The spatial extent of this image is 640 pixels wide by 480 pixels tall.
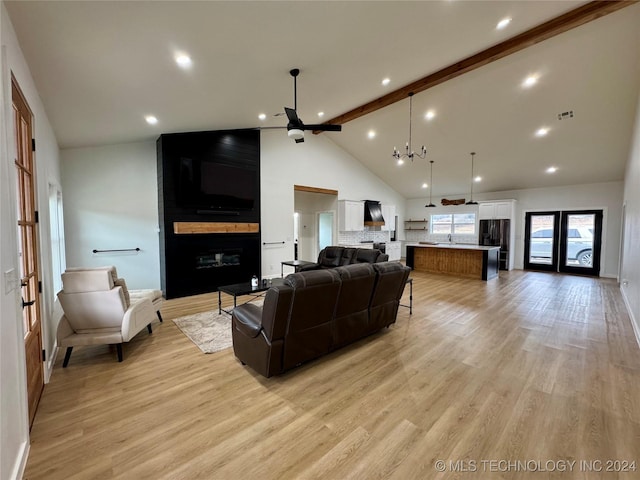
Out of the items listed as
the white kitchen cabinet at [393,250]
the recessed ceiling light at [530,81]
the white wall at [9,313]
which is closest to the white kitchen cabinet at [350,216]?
the white kitchen cabinet at [393,250]

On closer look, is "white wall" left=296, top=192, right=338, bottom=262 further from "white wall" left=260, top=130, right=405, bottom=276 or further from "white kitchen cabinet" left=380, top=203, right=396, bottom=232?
"white kitchen cabinet" left=380, top=203, right=396, bottom=232

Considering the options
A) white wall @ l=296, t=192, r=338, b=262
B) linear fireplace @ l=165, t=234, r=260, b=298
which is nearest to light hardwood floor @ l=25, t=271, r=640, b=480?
linear fireplace @ l=165, t=234, r=260, b=298

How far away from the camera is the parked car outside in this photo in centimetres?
824

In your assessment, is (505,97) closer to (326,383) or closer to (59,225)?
(326,383)

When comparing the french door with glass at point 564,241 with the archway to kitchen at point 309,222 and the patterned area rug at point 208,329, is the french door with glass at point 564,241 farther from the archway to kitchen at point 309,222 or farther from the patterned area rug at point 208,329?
the patterned area rug at point 208,329

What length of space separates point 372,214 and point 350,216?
1.04 m

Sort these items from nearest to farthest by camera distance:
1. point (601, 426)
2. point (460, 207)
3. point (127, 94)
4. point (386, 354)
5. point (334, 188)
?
point (601, 426)
point (386, 354)
point (127, 94)
point (334, 188)
point (460, 207)

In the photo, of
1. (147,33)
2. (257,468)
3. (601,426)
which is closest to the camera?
(257,468)

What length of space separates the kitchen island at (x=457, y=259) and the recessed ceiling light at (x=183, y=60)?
7550mm

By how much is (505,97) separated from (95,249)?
869 cm

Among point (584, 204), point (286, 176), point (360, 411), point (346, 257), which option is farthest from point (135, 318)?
point (584, 204)

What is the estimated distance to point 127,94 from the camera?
3.44 m

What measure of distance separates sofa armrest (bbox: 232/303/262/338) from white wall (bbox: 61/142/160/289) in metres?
4.04

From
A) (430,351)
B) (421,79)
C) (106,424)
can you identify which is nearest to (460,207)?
(421,79)
